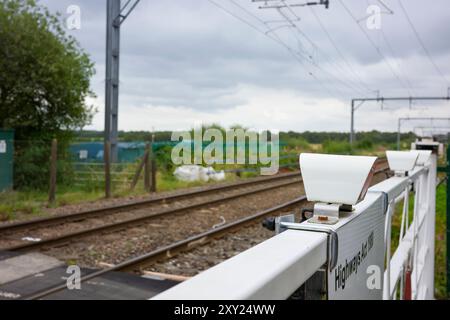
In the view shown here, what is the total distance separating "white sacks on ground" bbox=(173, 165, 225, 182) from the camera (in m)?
18.7

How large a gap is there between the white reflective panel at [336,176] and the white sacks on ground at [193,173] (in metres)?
17.3

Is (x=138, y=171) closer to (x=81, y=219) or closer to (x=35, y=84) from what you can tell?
(x=35, y=84)

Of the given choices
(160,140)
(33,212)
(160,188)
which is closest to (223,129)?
(160,140)

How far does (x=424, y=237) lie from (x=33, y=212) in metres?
8.86

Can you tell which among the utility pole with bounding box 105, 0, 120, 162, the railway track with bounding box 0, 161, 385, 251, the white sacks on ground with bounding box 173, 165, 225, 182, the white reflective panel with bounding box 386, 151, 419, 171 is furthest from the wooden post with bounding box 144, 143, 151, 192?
the white reflective panel with bounding box 386, 151, 419, 171

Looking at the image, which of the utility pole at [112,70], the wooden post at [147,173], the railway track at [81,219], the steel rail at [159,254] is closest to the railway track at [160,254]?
the steel rail at [159,254]

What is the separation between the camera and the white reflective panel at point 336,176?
1268 millimetres

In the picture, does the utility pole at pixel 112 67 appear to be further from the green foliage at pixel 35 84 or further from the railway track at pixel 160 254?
the railway track at pixel 160 254

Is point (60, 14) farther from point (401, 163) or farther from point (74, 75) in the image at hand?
point (401, 163)

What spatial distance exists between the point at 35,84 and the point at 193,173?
255 inches

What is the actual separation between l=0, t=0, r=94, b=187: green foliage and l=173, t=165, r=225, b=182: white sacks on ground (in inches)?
168

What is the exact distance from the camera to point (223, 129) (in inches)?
898
